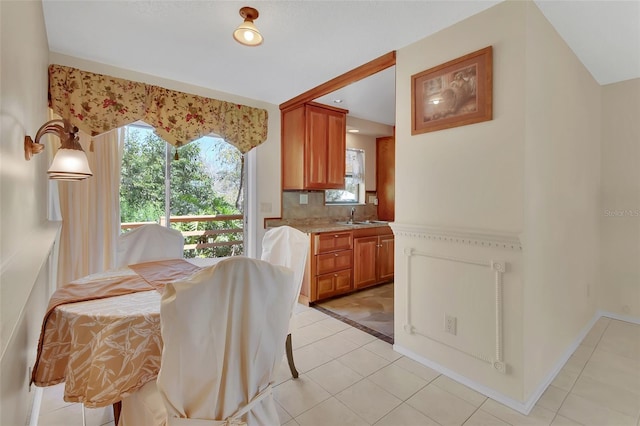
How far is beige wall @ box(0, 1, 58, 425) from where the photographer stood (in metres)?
0.84

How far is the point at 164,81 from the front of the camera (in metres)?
3.02

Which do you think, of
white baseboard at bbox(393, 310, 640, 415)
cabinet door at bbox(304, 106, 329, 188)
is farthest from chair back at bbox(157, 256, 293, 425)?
cabinet door at bbox(304, 106, 329, 188)

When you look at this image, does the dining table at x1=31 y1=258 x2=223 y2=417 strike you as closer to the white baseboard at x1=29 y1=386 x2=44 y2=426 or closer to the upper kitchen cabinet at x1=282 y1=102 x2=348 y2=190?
the white baseboard at x1=29 y1=386 x2=44 y2=426

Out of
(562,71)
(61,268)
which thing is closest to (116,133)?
(61,268)

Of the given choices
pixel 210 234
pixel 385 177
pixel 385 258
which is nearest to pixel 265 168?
pixel 210 234

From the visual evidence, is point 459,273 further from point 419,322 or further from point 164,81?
point 164,81

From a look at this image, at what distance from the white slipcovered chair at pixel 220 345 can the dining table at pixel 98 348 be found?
0.38 feet

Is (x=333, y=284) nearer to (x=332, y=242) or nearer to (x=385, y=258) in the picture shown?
(x=332, y=242)

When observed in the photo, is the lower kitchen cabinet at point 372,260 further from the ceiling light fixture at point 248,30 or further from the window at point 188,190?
the ceiling light fixture at point 248,30

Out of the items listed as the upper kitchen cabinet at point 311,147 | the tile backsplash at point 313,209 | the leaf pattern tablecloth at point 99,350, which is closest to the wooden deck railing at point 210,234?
the tile backsplash at point 313,209

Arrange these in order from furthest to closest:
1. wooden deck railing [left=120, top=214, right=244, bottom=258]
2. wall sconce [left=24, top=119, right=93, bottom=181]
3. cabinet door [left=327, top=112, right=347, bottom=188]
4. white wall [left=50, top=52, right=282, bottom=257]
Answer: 1. cabinet door [left=327, top=112, right=347, bottom=188]
2. white wall [left=50, top=52, right=282, bottom=257]
3. wooden deck railing [left=120, top=214, right=244, bottom=258]
4. wall sconce [left=24, top=119, right=93, bottom=181]

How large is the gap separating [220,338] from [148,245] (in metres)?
1.74

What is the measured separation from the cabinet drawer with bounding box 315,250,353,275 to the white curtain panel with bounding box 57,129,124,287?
6.83 ft

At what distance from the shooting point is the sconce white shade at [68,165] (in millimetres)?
1590
